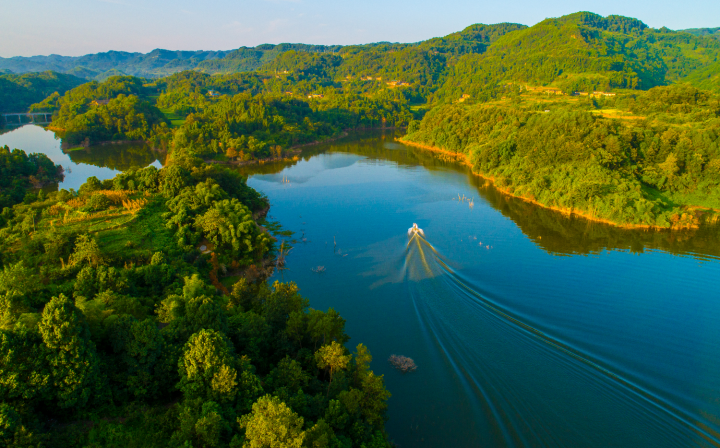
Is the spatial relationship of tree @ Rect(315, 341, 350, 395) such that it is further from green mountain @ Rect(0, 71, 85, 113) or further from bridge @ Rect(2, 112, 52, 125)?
green mountain @ Rect(0, 71, 85, 113)

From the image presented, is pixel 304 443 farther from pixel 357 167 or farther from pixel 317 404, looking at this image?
pixel 357 167

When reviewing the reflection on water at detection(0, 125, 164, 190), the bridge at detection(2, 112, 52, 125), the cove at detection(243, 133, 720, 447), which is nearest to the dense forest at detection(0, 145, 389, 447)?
the cove at detection(243, 133, 720, 447)

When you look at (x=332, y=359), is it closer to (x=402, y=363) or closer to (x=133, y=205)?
(x=402, y=363)

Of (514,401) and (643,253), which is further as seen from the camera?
(643,253)

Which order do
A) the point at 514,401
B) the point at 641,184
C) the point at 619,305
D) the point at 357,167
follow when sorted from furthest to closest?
the point at 357,167
the point at 641,184
the point at 619,305
the point at 514,401

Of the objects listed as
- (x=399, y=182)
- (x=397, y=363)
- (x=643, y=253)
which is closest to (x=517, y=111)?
(x=399, y=182)

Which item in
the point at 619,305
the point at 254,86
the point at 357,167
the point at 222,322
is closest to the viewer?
the point at 222,322

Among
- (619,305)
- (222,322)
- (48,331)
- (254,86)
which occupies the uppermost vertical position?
(254,86)
